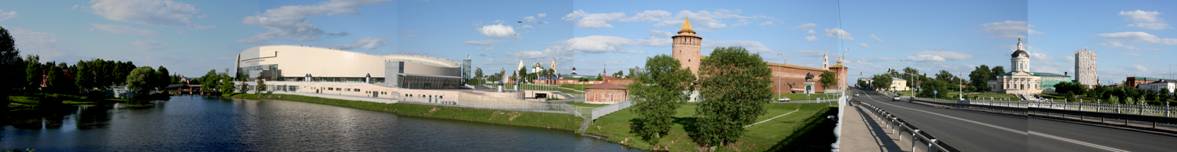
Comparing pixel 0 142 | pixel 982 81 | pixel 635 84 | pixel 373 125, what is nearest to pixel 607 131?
pixel 635 84

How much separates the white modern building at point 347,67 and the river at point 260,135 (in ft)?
93.1

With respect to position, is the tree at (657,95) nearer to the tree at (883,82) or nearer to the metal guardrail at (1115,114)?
the metal guardrail at (1115,114)

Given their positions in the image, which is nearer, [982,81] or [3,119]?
[982,81]

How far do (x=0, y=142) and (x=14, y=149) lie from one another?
2.23 metres

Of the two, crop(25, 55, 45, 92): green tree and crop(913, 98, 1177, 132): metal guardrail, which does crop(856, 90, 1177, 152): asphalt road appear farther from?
crop(25, 55, 45, 92): green tree

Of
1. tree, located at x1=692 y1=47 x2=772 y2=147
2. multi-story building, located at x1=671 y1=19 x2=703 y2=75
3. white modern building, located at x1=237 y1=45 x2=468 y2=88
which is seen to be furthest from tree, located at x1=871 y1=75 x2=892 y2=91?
white modern building, located at x1=237 y1=45 x2=468 y2=88

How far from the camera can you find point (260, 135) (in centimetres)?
2891

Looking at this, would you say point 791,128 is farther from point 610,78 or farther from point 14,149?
point 14,149

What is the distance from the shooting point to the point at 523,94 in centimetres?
4503

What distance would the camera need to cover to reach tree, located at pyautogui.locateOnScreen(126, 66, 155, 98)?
60094 millimetres

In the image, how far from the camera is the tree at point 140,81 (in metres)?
60.1

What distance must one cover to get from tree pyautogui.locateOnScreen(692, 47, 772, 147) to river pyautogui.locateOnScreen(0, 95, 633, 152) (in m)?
3.13

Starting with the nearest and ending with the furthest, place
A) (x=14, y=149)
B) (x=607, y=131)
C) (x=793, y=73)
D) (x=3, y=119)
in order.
A: (x=14, y=149), (x=607, y=131), (x=3, y=119), (x=793, y=73)

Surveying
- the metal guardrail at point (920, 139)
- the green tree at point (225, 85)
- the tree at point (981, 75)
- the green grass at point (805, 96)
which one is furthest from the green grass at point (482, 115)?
the green tree at point (225, 85)
